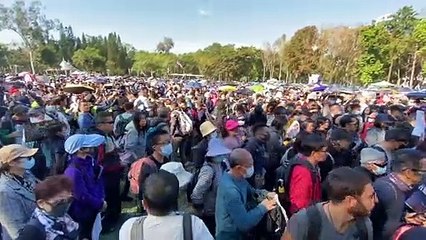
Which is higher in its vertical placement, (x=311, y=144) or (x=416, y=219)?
(x=311, y=144)

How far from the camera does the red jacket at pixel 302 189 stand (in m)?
4.01

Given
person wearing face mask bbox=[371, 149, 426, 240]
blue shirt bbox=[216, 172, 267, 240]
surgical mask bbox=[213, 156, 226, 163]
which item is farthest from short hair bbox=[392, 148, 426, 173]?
surgical mask bbox=[213, 156, 226, 163]

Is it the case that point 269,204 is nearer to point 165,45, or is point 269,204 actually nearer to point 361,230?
point 361,230

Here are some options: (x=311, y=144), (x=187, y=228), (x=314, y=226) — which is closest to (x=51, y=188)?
(x=187, y=228)

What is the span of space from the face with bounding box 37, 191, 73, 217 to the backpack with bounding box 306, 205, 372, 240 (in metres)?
1.68

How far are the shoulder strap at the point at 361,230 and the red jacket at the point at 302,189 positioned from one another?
1206 mm

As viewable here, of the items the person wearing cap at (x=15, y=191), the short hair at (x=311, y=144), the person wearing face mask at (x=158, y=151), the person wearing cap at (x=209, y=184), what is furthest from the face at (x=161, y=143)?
the short hair at (x=311, y=144)

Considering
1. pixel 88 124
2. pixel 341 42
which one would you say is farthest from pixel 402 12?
pixel 88 124

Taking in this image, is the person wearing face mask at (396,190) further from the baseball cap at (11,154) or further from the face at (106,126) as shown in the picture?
the face at (106,126)

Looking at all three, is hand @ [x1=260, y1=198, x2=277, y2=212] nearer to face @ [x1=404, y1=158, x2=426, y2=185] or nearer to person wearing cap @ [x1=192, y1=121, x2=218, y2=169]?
face @ [x1=404, y1=158, x2=426, y2=185]

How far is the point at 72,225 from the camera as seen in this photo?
3436mm

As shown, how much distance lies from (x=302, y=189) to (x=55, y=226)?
1.99m

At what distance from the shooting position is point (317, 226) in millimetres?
2684

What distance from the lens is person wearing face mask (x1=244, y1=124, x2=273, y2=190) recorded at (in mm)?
6229
